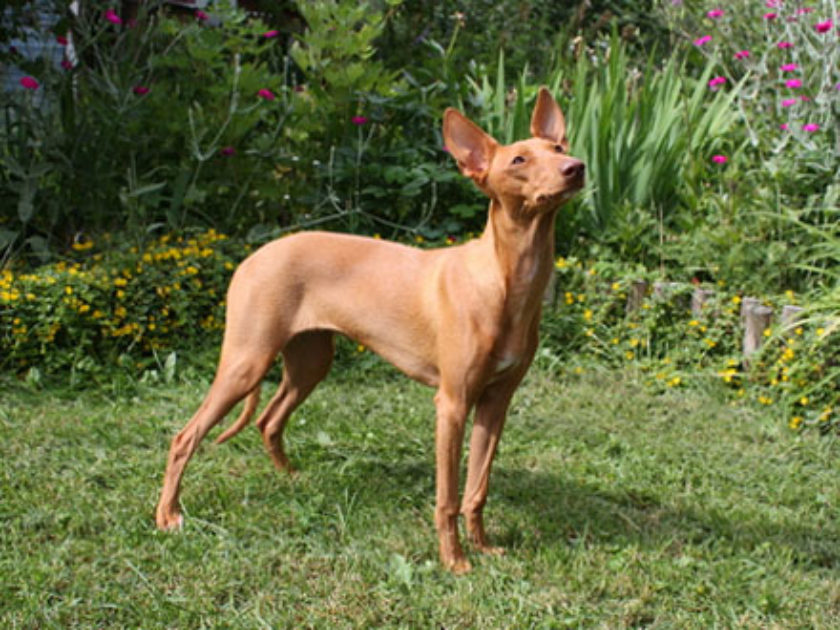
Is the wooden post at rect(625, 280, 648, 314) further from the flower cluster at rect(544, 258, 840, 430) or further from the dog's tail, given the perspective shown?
the dog's tail

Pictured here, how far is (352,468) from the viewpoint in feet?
13.8

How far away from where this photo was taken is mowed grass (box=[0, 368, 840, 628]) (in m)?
3.04

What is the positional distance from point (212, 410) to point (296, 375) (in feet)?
1.66

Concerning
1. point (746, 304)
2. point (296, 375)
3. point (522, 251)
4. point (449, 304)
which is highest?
point (522, 251)

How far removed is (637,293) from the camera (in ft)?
19.5

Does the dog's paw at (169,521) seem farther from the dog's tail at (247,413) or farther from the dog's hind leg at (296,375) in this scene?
the dog's hind leg at (296,375)

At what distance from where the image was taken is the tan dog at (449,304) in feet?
10.0

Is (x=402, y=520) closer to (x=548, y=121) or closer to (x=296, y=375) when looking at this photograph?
(x=296, y=375)

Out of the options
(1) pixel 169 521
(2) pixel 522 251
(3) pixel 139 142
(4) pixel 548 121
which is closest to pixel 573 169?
(2) pixel 522 251

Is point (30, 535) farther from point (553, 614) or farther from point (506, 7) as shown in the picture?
point (506, 7)

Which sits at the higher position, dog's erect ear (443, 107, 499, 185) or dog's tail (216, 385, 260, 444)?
dog's erect ear (443, 107, 499, 185)

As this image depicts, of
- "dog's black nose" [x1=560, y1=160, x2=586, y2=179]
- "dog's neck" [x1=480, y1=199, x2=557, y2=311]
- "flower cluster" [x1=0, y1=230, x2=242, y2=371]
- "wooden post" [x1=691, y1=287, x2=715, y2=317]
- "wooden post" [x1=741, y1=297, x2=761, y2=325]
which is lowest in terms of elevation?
"flower cluster" [x1=0, y1=230, x2=242, y2=371]

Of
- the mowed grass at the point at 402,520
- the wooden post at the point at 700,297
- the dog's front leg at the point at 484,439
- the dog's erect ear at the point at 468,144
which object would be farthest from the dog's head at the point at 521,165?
the wooden post at the point at 700,297

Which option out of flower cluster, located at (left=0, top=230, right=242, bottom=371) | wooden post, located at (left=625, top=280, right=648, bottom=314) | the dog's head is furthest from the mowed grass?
the dog's head
